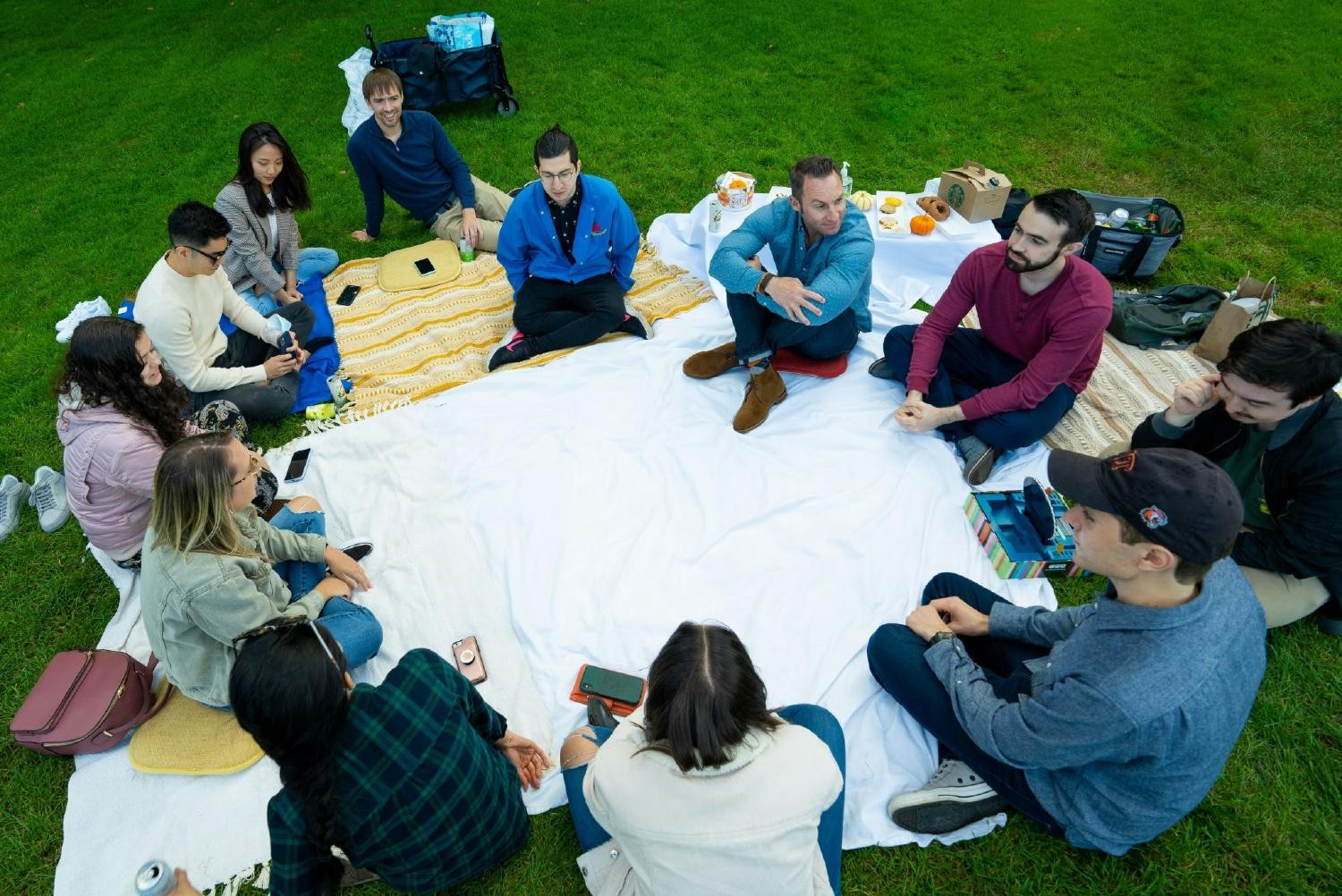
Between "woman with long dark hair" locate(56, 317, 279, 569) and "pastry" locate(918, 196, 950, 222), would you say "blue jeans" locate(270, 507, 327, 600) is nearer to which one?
"woman with long dark hair" locate(56, 317, 279, 569)

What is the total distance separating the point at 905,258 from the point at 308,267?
481 centimetres

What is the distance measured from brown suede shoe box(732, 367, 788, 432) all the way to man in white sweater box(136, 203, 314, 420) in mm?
2965

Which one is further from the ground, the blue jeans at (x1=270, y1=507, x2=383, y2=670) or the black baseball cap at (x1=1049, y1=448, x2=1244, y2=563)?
the black baseball cap at (x1=1049, y1=448, x2=1244, y2=563)

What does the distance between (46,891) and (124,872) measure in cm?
33

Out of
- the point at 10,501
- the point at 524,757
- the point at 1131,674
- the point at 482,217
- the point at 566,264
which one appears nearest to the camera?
the point at 1131,674

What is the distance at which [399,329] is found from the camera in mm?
5277

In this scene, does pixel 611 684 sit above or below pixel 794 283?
below

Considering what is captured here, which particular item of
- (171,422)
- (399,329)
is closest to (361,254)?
(399,329)

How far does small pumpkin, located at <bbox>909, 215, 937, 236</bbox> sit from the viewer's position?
517 cm

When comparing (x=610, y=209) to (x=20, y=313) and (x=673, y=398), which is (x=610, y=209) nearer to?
(x=673, y=398)

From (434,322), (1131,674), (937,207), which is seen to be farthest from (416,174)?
(1131,674)

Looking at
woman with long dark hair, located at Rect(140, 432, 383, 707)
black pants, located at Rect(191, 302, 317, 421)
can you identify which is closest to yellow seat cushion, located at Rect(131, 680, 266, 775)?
woman with long dark hair, located at Rect(140, 432, 383, 707)

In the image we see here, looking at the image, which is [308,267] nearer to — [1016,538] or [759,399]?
[759,399]

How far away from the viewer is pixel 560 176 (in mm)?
4512
